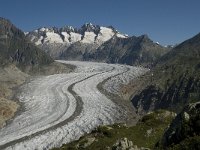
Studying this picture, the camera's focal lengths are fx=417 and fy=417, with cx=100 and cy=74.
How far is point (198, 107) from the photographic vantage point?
1586cm

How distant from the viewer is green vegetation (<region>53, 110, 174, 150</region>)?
102ft

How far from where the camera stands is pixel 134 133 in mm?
33906

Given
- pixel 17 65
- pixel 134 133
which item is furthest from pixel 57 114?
pixel 17 65

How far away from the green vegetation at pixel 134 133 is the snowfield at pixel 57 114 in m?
24.0

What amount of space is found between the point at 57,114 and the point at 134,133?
151 ft

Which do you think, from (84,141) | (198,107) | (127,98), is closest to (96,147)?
(84,141)

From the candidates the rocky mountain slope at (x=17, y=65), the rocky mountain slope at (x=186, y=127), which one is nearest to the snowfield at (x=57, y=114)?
the rocky mountain slope at (x=17, y=65)

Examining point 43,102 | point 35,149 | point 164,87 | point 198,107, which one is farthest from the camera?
point 164,87

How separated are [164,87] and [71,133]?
44.7 meters

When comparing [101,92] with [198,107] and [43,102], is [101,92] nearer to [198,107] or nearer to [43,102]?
[43,102]

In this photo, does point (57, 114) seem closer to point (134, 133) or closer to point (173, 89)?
point (173, 89)

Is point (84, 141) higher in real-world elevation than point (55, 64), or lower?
lower

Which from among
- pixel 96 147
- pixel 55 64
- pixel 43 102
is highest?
pixel 55 64

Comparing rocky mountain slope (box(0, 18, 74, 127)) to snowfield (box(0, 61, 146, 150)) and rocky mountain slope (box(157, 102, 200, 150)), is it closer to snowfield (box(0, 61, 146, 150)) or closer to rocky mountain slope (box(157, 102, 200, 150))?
snowfield (box(0, 61, 146, 150))
